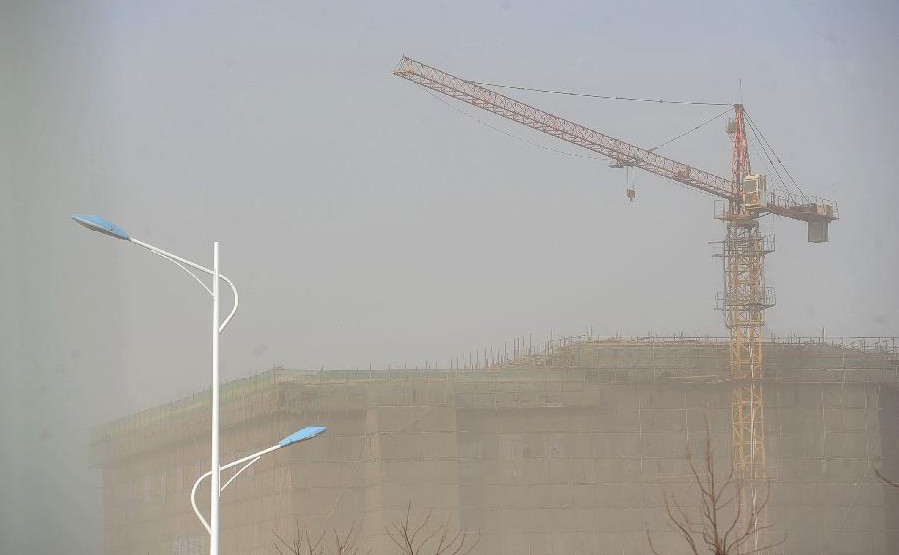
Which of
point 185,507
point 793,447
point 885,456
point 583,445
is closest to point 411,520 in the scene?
point 583,445

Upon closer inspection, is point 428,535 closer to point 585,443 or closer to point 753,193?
point 585,443

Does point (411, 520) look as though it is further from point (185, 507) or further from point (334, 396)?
point (185, 507)

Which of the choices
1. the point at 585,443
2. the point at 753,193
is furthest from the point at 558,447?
the point at 753,193

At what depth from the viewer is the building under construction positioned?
250 ft

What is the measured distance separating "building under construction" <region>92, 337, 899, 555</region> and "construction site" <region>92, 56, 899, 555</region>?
10cm

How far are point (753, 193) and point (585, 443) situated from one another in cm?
1821

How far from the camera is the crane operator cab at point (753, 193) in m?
84.8

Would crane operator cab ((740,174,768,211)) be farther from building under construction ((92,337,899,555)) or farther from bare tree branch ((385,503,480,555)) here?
bare tree branch ((385,503,480,555))

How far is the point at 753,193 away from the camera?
84.8 m

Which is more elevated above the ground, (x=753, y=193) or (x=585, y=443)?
(x=753, y=193)

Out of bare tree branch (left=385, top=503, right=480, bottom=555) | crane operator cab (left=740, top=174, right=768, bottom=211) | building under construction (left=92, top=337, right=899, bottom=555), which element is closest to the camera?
bare tree branch (left=385, top=503, right=480, bottom=555)

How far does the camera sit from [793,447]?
8094cm

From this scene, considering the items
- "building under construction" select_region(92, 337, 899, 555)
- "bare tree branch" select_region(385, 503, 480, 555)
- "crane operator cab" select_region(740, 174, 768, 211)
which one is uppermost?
"crane operator cab" select_region(740, 174, 768, 211)

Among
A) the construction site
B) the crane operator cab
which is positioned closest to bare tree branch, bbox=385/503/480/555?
the construction site
